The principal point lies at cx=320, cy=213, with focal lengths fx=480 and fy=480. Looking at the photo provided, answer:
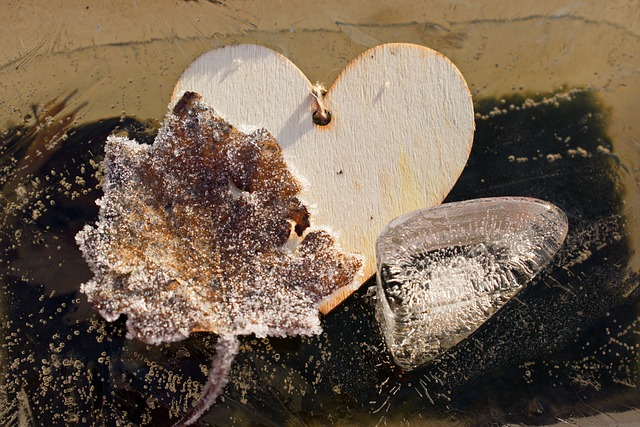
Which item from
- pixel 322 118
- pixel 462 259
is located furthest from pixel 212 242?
pixel 462 259

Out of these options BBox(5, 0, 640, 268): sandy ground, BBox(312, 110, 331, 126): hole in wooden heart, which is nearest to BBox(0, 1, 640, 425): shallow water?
BBox(5, 0, 640, 268): sandy ground

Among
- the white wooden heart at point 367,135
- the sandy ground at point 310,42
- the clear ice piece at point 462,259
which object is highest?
the sandy ground at point 310,42

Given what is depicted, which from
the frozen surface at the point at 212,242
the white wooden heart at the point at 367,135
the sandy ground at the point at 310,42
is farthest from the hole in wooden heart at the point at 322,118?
the sandy ground at the point at 310,42

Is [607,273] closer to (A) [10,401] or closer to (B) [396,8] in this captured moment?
(B) [396,8]

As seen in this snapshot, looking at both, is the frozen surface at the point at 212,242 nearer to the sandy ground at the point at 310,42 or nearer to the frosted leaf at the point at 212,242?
the frosted leaf at the point at 212,242

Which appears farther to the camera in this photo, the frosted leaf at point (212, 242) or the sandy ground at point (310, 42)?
the sandy ground at point (310, 42)

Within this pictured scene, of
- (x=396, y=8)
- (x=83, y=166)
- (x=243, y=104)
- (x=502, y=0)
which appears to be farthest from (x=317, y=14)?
(x=83, y=166)
